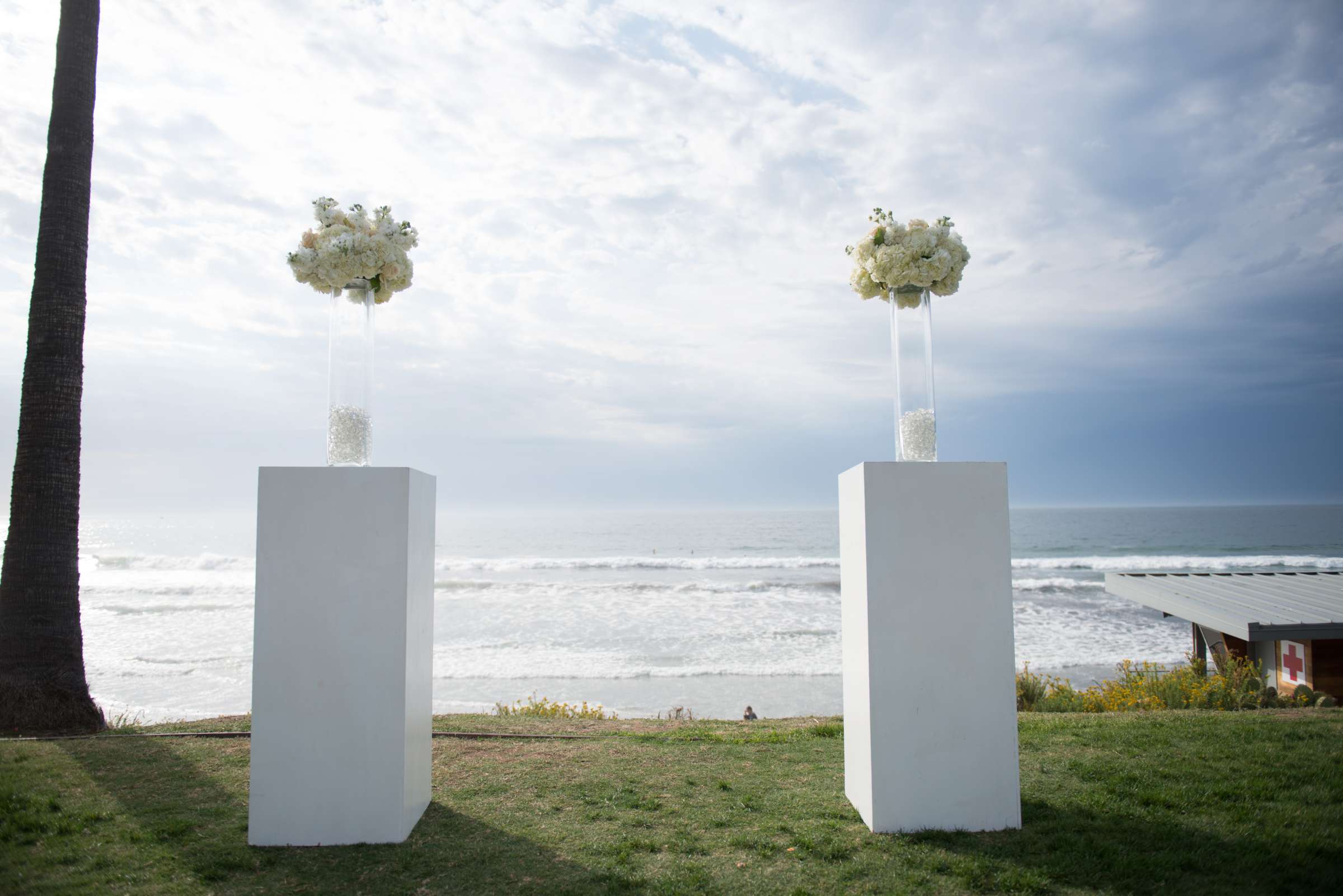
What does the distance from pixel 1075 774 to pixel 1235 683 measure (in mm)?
4265

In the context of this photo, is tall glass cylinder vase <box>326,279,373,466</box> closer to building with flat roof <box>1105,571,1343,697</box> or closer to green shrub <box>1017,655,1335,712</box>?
green shrub <box>1017,655,1335,712</box>

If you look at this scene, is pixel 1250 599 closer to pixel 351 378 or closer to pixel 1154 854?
pixel 1154 854

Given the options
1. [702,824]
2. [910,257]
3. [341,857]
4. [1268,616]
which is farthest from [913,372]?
[1268,616]

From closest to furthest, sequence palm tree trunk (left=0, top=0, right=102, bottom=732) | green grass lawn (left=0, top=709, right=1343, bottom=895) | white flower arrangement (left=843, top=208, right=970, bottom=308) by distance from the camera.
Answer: green grass lawn (left=0, top=709, right=1343, bottom=895)
white flower arrangement (left=843, top=208, right=970, bottom=308)
palm tree trunk (left=0, top=0, right=102, bottom=732)

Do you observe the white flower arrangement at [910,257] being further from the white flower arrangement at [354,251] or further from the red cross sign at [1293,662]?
the red cross sign at [1293,662]

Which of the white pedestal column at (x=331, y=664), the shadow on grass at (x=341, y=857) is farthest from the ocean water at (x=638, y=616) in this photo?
the white pedestal column at (x=331, y=664)

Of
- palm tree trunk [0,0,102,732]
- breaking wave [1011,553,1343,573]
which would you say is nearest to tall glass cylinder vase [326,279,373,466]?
palm tree trunk [0,0,102,732]

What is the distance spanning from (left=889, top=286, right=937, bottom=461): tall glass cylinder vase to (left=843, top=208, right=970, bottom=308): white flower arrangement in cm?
3

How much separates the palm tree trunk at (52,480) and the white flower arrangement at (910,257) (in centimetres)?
643

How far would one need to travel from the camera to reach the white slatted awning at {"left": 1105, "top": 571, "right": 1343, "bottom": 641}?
641cm

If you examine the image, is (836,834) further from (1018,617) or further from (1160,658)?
(1018,617)

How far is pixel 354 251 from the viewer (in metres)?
3.89

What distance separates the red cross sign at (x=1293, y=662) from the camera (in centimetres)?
718

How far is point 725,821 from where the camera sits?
3.86 metres
